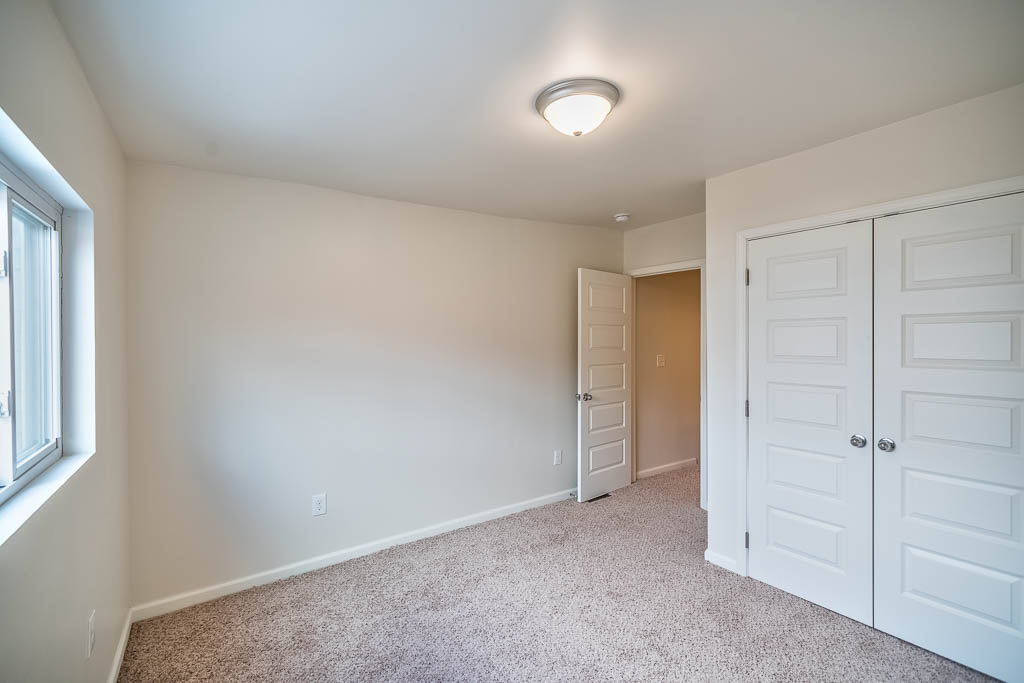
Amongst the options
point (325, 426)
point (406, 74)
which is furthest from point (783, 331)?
point (325, 426)

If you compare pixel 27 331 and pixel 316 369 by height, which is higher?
pixel 27 331

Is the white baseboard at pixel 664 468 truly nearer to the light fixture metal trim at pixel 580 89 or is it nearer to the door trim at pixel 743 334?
the door trim at pixel 743 334

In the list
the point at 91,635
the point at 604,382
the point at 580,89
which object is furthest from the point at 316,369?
the point at 604,382

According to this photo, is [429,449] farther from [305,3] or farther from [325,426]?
[305,3]

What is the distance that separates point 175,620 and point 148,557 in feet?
1.16

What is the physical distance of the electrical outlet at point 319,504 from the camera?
294cm

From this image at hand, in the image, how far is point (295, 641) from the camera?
2229 mm

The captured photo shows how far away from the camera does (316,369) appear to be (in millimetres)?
2941

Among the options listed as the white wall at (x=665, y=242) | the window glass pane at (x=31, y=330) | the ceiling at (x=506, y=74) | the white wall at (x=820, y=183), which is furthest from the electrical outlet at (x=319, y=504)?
the white wall at (x=665, y=242)

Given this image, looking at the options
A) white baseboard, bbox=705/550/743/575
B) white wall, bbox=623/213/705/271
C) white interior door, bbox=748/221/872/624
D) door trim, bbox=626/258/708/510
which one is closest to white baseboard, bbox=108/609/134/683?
white baseboard, bbox=705/550/743/575

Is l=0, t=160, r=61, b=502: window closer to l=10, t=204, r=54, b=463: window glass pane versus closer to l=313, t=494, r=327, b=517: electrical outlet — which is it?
l=10, t=204, r=54, b=463: window glass pane

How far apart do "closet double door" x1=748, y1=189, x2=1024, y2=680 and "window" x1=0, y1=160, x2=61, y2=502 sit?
3128 mm

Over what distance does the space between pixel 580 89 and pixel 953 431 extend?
215 centimetres

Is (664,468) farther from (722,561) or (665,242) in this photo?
(665,242)
